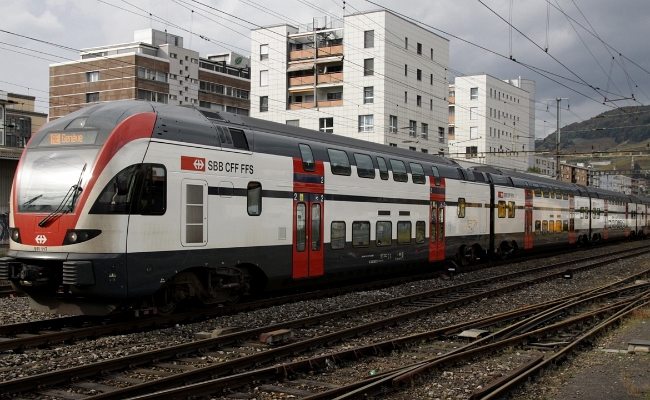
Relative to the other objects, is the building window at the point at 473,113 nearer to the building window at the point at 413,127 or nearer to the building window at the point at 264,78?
the building window at the point at 413,127

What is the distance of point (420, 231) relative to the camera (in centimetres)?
2028

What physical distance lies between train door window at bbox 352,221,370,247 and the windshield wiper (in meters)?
7.96

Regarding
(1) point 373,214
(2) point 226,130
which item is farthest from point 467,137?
(2) point 226,130

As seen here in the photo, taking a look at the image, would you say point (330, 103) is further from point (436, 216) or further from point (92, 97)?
point (436, 216)

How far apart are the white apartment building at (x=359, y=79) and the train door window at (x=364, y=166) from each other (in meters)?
32.6

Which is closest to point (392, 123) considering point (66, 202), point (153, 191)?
point (153, 191)

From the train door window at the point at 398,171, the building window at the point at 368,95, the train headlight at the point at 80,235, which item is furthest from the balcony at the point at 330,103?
the train headlight at the point at 80,235

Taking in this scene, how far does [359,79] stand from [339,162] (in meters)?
38.3

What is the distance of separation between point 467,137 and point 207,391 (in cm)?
7731

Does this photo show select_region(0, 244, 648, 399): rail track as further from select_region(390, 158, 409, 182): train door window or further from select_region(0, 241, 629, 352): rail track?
select_region(390, 158, 409, 182): train door window

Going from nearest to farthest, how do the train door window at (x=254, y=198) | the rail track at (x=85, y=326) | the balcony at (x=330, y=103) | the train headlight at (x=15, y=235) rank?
the rail track at (x=85, y=326) < the train headlight at (x=15, y=235) < the train door window at (x=254, y=198) < the balcony at (x=330, y=103)

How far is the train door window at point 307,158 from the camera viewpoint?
14.9 m

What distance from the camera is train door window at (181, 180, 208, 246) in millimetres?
11586

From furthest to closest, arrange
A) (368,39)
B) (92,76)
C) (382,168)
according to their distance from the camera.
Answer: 1. (92,76)
2. (368,39)
3. (382,168)
